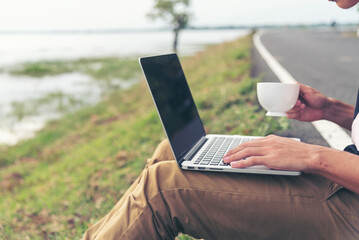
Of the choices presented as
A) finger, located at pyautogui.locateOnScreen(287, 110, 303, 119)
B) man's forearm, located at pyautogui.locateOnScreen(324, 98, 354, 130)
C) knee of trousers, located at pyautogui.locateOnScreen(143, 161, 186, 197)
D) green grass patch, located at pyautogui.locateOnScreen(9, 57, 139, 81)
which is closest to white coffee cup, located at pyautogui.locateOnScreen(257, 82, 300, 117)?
finger, located at pyautogui.locateOnScreen(287, 110, 303, 119)

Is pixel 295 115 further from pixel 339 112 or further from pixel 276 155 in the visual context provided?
pixel 276 155

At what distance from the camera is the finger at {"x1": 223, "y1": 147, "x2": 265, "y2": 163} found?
4.45 feet

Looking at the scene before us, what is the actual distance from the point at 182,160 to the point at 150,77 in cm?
43

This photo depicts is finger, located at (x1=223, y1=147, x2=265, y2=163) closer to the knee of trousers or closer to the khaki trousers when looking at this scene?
the khaki trousers

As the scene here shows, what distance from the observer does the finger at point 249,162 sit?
1323mm

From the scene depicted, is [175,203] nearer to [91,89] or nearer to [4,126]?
[4,126]

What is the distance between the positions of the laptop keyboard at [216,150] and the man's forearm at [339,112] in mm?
511

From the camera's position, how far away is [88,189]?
14.2 ft

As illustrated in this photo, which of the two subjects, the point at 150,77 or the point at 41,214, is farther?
the point at 41,214

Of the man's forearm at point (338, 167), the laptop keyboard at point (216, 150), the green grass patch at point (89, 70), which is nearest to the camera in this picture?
the man's forearm at point (338, 167)

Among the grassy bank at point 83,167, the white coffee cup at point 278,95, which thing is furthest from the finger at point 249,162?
the grassy bank at point 83,167

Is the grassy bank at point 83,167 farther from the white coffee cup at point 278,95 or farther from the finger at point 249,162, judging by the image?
the finger at point 249,162

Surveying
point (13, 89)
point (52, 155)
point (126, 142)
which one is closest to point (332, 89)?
point (126, 142)

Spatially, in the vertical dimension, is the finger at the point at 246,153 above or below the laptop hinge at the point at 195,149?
above
